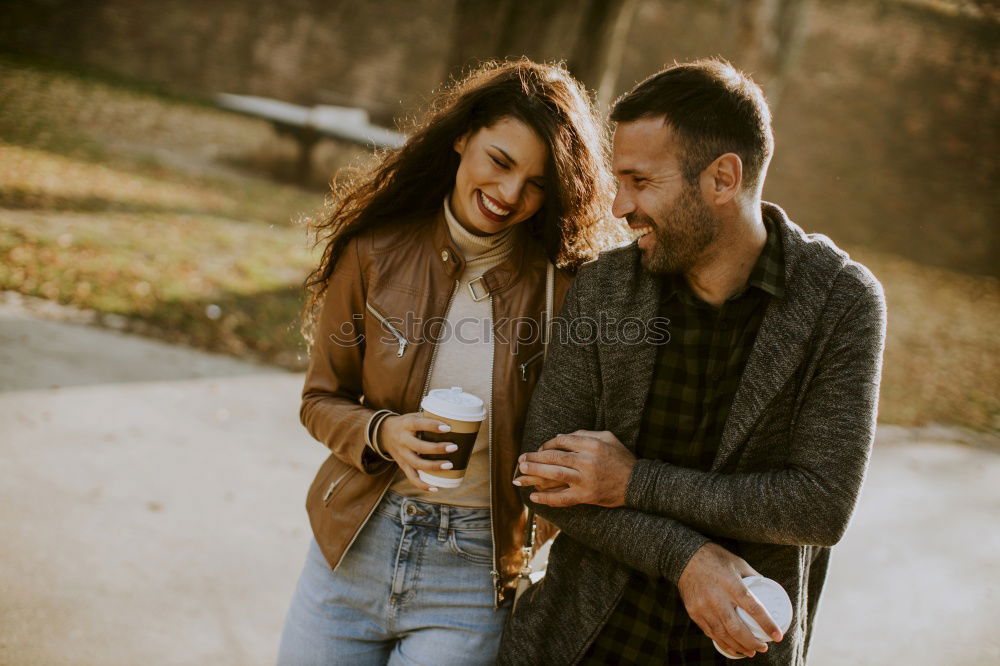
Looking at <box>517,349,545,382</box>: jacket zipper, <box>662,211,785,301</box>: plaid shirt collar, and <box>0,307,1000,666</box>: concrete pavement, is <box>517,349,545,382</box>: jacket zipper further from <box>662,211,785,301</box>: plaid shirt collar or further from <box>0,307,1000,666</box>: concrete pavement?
Result: <box>0,307,1000,666</box>: concrete pavement

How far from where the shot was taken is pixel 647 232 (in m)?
1.99

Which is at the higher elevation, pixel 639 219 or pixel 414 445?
pixel 639 219

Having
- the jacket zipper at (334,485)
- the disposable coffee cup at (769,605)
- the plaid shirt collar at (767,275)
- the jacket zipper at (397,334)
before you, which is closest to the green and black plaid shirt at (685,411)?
the plaid shirt collar at (767,275)

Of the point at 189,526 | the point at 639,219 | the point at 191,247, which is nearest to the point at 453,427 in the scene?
the point at 639,219

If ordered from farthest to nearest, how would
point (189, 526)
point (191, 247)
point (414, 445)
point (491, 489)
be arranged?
point (191, 247) → point (189, 526) → point (491, 489) → point (414, 445)

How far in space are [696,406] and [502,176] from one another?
77cm

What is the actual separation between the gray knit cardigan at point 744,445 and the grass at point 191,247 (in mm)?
1460

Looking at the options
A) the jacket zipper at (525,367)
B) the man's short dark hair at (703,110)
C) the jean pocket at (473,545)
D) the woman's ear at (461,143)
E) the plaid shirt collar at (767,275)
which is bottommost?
the jean pocket at (473,545)

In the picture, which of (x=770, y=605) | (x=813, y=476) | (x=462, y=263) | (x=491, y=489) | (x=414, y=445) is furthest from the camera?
(x=462, y=263)

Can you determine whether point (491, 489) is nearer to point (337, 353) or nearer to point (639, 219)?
point (337, 353)

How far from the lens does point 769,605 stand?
1659 millimetres

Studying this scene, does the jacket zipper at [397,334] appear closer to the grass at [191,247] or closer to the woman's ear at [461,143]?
the woman's ear at [461,143]

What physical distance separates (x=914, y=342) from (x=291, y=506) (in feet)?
26.7

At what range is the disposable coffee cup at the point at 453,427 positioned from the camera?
1.84 m
